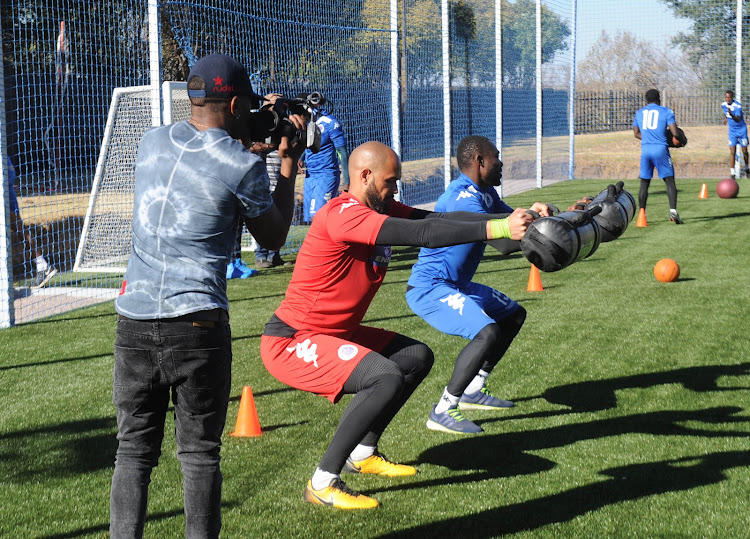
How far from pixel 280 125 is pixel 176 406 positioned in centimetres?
114

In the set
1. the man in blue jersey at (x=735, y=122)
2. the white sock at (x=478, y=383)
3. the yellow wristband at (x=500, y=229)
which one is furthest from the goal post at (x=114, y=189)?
→ the man in blue jersey at (x=735, y=122)

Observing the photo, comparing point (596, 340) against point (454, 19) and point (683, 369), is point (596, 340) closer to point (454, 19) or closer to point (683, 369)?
point (683, 369)

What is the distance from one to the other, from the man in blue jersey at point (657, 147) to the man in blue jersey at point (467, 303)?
10.3 meters

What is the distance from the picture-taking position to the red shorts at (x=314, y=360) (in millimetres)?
4242

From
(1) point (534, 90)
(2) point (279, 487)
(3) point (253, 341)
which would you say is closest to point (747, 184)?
(1) point (534, 90)

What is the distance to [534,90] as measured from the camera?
928 inches

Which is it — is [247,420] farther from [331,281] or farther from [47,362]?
[47,362]

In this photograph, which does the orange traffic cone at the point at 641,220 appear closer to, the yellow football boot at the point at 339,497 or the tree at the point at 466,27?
the tree at the point at 466,27

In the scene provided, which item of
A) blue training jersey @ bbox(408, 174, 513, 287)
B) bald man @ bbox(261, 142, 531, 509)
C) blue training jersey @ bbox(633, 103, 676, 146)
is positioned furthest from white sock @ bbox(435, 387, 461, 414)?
blue training jersey @ bbox(633, 103, 676, 146)

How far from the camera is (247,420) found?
214 inches

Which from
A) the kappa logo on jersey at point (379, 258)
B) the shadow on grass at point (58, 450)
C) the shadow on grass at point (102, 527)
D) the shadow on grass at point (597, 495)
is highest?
the kappa logo on jersey at point (379, 258)

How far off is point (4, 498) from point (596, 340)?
505cm

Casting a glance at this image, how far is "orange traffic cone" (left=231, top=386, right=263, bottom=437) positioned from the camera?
541 centimetres

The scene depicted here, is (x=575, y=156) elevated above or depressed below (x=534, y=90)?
below
